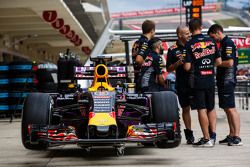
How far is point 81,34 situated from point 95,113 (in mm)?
32658

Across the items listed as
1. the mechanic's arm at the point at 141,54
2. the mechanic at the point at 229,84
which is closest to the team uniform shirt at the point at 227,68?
the mechanic at the point at 229,84

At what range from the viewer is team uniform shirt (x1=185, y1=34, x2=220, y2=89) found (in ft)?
31.1

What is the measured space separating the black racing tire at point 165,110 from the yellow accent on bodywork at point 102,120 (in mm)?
650

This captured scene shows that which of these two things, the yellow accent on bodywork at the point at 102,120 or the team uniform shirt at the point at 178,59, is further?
the team uniform shirt at the point at 178,59

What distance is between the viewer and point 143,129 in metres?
7.93

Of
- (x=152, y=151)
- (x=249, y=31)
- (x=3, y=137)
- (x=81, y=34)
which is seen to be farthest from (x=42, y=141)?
(x=81, y=34)

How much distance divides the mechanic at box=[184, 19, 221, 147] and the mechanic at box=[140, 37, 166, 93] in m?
0.46

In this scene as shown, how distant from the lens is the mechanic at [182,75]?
9.91 metres

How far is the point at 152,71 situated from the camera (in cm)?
978

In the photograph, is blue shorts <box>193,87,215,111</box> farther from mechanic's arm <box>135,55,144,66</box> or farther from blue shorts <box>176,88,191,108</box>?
mechanic's arm <box>135,55,144,66</box>

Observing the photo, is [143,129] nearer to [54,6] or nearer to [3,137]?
[3,137]

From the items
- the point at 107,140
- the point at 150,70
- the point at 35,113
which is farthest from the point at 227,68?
the point at 35,113

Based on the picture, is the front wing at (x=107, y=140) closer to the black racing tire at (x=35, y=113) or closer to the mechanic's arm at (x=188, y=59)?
the black racing tire at (x=35, y=113)

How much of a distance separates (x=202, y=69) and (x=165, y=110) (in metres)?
1.33
